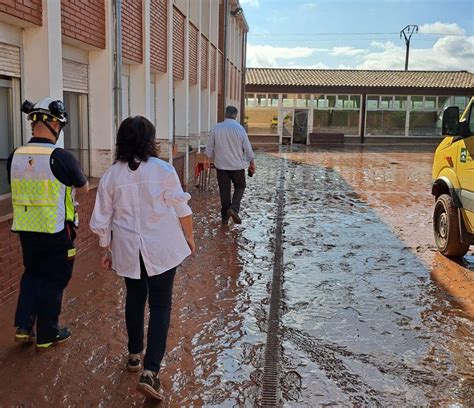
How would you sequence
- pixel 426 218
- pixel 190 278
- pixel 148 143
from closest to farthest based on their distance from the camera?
pixel 148 143 < pixel 190 278 < pixel 426 218

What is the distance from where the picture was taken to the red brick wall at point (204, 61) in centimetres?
Answer: 1694

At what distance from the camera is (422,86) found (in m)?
36.8

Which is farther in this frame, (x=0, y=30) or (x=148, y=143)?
(x=0, y=30)

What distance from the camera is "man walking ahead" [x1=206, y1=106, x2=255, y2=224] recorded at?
8719mm

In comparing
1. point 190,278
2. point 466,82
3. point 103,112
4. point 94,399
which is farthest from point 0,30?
point 466,82

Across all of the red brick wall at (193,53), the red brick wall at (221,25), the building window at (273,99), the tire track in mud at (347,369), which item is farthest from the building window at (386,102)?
the tire track in mud at (347,369)

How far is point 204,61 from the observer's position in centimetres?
1733

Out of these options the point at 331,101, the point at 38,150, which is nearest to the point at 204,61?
the point at 38,150

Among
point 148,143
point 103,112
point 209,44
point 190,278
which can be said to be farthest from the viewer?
point 209,44

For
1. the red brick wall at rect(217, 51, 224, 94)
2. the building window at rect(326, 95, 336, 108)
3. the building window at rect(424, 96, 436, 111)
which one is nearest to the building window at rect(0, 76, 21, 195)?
the red brick wall at rect(217, 51, 224, 94)

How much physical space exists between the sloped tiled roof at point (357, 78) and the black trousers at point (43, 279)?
33044mm

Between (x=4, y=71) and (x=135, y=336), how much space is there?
3215mm

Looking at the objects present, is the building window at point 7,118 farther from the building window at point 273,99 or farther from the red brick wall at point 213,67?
the building window at point 273,99

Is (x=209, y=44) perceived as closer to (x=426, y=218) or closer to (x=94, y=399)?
(x=426, y=218)
